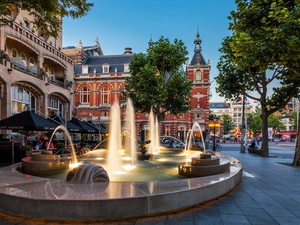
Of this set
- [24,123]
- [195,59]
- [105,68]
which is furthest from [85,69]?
[24,123]

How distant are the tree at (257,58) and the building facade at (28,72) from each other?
14657 millimetres

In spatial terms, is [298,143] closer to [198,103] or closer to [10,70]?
[10,70]

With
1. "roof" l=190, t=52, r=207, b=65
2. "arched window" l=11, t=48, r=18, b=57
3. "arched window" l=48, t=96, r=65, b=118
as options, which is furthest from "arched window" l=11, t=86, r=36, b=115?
"roof" l=190, t=52, r=207, b=65

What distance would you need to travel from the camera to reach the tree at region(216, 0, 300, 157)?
9844 millimetres

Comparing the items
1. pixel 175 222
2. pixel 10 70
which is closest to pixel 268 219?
pixel 175 222

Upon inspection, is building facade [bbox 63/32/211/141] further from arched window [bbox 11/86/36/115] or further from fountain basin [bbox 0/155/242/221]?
fountain basin [bbox 0/155/242/221]

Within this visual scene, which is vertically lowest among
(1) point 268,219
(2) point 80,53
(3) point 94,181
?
(1) point 268,219

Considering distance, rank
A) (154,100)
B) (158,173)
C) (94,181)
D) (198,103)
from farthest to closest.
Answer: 1. (198,103)
2. (154,100)
3. (158,173)
4. (94,181)

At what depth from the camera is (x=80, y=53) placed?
4988cm

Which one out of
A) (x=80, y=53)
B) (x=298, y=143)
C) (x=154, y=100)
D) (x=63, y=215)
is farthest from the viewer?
(x=80, y=53)

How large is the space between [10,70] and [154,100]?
13324mm

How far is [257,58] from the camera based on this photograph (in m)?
10.5

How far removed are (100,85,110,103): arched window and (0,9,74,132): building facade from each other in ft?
63.5

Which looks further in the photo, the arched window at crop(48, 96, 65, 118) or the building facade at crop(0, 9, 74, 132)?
the arched window at crop(48, 96, 65, 118)
